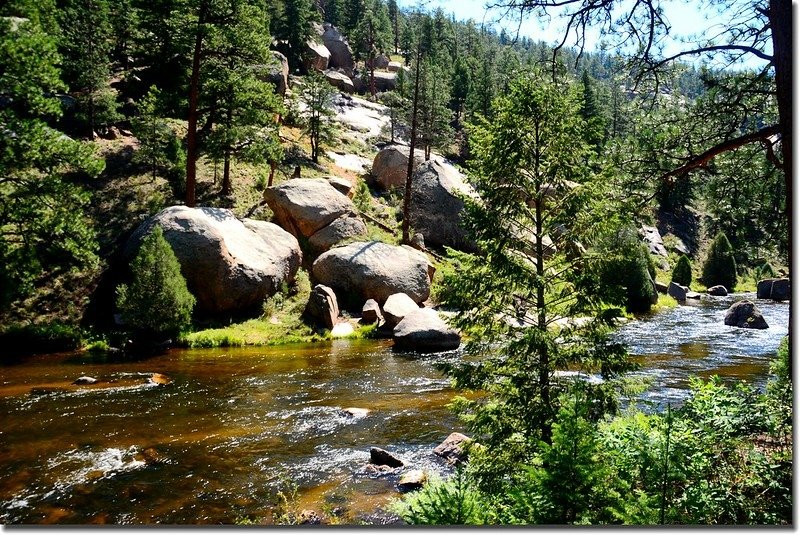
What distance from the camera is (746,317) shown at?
81.9 ft

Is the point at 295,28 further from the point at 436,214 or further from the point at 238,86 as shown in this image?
the point at 238,86

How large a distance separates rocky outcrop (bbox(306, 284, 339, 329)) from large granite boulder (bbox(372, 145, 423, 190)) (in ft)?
60.0

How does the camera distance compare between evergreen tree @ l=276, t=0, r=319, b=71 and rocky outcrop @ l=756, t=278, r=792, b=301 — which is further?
evergreen tree @ l=276, t=0, r=319, b=71

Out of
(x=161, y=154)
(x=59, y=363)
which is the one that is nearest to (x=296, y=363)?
(x=59, y=363)

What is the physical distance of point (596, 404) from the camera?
6.47 metres

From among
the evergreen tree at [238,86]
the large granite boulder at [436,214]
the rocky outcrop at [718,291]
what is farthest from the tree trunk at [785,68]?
the rocky outcrop at [718,291]

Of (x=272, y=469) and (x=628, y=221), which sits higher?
(x=628, y=221)

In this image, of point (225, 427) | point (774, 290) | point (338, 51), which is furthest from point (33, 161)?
point (338, 51)

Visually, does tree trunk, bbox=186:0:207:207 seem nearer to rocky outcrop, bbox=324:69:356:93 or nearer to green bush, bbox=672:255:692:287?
green bush, bbox=672:255:692:287

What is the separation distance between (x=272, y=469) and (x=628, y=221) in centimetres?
710

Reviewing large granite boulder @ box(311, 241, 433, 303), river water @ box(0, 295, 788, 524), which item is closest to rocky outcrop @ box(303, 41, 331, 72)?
large granite boulder @ box(311, 241, 433, 303)

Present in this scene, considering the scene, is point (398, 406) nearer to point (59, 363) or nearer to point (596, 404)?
point (596, 404)

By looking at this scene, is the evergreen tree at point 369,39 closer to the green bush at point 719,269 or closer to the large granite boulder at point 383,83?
the large granite boulder at point 383,83

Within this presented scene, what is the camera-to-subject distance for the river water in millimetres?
7809
